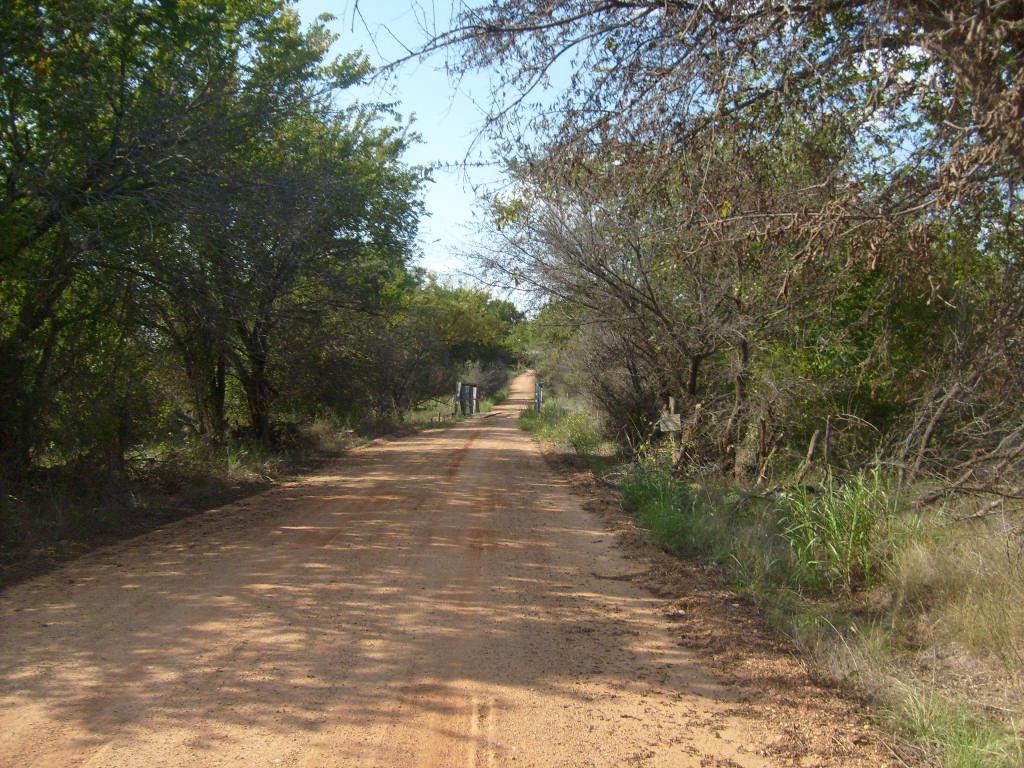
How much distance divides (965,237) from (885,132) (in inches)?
47.5

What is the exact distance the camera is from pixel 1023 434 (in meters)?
7.00

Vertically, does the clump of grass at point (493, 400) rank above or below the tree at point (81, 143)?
below

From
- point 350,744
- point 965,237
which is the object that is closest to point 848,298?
point 965,237

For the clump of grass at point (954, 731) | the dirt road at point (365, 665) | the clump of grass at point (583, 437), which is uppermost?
the clump of grass at point (583, 437)

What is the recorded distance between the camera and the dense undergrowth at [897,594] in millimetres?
4438

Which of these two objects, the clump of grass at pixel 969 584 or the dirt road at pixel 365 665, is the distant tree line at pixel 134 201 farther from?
the clump of grass at pixel 969 584

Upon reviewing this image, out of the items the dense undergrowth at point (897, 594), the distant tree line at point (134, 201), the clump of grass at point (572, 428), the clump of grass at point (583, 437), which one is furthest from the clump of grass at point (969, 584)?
the clump of grass at point (572, 428)

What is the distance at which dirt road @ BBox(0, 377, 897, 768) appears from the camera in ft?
13.3

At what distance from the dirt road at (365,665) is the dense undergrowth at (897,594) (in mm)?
557

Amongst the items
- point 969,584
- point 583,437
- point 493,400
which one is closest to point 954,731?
point 969,584

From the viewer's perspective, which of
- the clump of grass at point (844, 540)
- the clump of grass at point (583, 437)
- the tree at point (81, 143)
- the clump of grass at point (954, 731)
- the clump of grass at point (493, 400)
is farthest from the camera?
the clump of grass at point (493, 400)

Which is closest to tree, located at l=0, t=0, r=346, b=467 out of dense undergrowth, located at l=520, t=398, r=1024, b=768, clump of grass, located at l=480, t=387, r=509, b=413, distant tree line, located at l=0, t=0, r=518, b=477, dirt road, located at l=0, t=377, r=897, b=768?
distant tree line, located at l=0, t=0, r=518, b=477

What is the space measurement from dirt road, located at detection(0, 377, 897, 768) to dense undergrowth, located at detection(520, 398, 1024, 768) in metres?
0.56

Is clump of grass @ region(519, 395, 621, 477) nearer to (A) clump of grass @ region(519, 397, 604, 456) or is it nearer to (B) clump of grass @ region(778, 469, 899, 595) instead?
(A) clump of grass @ region(519, 397, 604, 456)
